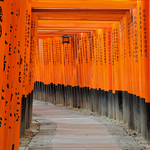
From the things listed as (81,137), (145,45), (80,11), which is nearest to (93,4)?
(80,11)

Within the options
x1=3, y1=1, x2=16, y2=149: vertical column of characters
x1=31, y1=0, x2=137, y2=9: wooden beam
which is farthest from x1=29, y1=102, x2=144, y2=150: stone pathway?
x1=31, y1=0, x2=137, y2=9: wooden beam

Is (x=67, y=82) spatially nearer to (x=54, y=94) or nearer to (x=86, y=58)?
(x=54, y=94)

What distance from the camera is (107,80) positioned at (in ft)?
19.9

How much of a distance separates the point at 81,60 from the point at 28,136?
13.4 feet

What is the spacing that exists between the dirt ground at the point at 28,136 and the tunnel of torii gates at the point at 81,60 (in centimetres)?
16

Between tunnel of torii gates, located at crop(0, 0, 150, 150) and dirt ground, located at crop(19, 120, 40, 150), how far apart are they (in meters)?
0.16

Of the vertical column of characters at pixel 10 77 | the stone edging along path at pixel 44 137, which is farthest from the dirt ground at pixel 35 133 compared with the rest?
the vertical column of characters at pixel 10 77

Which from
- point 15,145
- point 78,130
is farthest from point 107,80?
point 15,145

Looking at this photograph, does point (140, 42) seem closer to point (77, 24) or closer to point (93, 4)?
point (93, 4)

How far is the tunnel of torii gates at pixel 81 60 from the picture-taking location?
86.2 inches

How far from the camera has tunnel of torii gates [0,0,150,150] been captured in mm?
2189

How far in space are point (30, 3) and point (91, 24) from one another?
6.58 feet

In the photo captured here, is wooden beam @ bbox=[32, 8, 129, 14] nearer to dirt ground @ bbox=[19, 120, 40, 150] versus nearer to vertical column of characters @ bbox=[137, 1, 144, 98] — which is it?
vertical column of characters @ bbox=[137, 1, 144, 98]

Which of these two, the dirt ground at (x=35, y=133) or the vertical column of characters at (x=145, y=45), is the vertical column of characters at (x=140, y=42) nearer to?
the vertical column of characters at (x=145, y=45)
